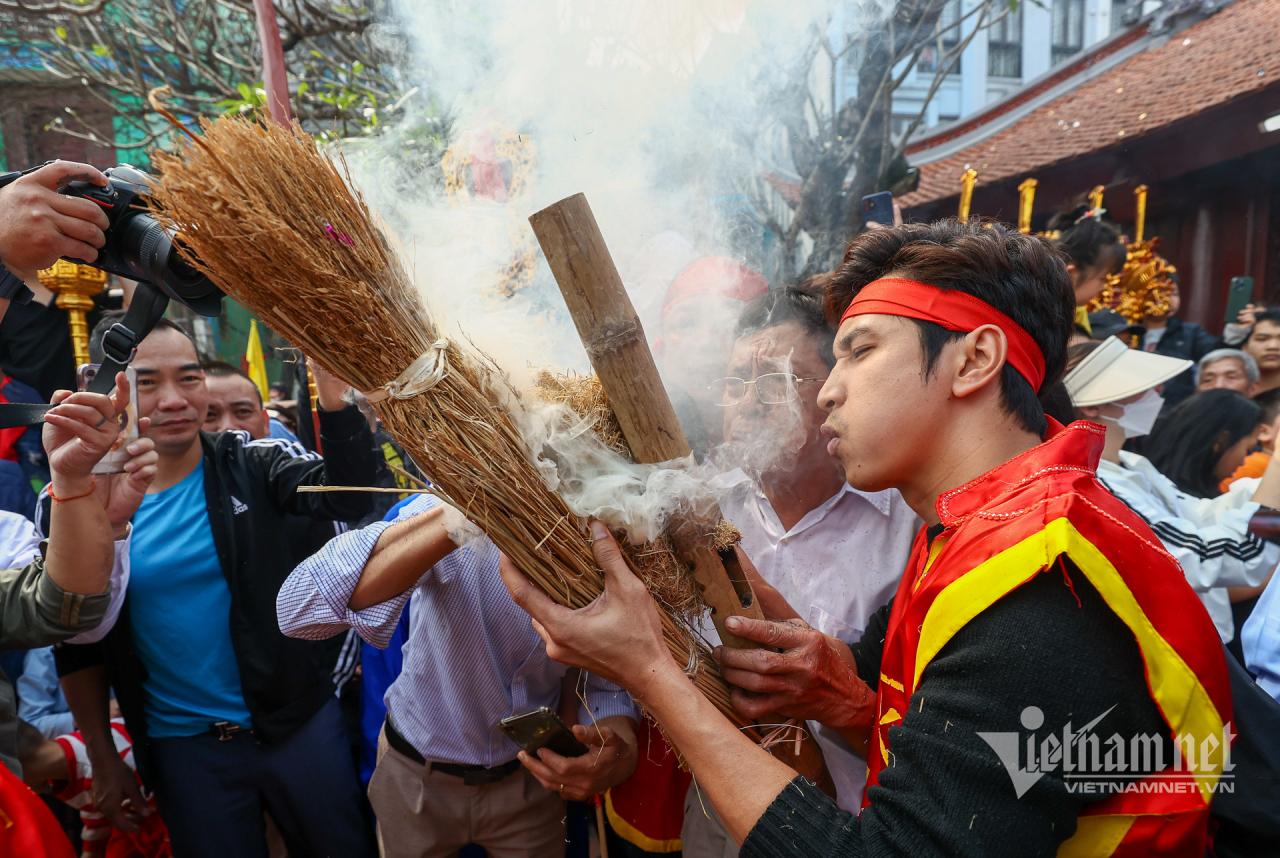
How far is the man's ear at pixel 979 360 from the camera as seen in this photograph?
5.16ft

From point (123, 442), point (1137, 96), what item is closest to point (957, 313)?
point (123, 442)

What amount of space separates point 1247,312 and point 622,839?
7127 mm

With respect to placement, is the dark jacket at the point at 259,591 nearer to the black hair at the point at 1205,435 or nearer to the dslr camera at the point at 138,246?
the dslr camera at the point at 138,246

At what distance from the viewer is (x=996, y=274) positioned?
1643 millimetres

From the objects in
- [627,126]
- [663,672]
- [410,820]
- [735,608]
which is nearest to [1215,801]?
[735,608]

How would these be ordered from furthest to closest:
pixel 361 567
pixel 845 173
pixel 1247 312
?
1. pixel 845 173
2. pixel 1247 312
3. pixel 361 567

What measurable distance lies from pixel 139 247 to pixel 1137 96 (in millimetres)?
12320

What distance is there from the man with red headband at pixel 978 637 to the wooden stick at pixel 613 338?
206mm

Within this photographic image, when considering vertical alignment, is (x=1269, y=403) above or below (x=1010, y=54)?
above

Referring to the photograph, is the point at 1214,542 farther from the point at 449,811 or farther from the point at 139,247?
the point at 139,247

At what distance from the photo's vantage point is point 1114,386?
11.9ft

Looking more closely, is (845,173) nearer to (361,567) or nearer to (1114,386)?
(1114,386)

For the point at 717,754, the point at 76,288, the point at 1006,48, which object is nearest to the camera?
the point at 717,754

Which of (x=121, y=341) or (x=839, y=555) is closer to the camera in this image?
(x=121, y=341)
